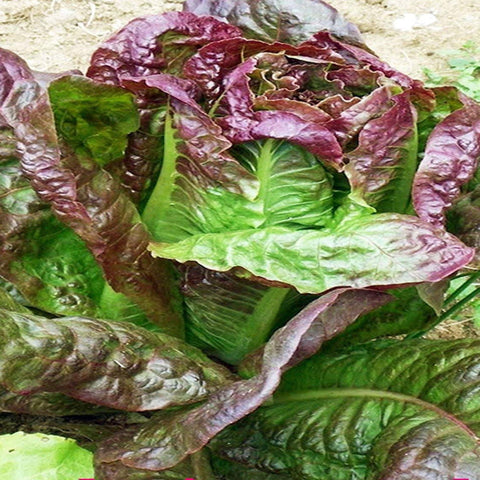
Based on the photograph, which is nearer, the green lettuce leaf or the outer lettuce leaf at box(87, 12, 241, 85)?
the green lettuce leaf

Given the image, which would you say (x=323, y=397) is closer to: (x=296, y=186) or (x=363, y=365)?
(x=363, y=365)

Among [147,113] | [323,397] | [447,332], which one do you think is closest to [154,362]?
[323,397]

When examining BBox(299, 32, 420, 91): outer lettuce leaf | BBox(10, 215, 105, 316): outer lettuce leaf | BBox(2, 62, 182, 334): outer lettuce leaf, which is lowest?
BBox(10, 215, 105, 316): outer lettuce leaf

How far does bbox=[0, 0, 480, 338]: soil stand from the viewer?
4.23m

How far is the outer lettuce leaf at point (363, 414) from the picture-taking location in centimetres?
187

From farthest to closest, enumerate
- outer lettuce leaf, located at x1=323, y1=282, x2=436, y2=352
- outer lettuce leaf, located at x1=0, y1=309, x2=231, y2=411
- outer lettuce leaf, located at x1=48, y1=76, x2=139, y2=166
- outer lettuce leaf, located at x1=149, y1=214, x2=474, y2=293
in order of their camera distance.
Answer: outer lettuce leaf, located at x1=323, y1=282, x2=436, y2=352 < outer lettuce leaf, located at x1=48, y1=76, x2=139, y2=166 < outer lettuce leaf, located at x1=149, y1=214, x2=474, y2=293 < outer lettuce leaf, located at x1=0, y1=309, x2=231, y2=411

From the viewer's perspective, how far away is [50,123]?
1.89m

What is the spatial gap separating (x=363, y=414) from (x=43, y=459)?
784 millimetres

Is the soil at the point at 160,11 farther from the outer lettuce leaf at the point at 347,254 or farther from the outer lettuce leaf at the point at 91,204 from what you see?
the outer lettuce leaf at the point at 347,254

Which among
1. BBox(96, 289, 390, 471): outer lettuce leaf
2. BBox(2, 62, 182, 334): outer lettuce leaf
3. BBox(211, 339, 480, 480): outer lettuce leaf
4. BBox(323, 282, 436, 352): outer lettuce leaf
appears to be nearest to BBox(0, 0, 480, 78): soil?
BBox(323, 282, 436, 352): outer lettuce leaf

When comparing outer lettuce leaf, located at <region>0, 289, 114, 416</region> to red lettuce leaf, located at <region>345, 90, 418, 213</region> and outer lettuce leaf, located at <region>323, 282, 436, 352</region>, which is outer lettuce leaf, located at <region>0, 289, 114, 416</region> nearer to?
outer lettuce leaf, located at <region>323, 282, 436, 352</region>

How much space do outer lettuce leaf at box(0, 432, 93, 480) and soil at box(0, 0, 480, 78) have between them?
2.43m

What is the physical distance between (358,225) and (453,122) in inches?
15.4

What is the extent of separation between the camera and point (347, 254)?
1.83m
